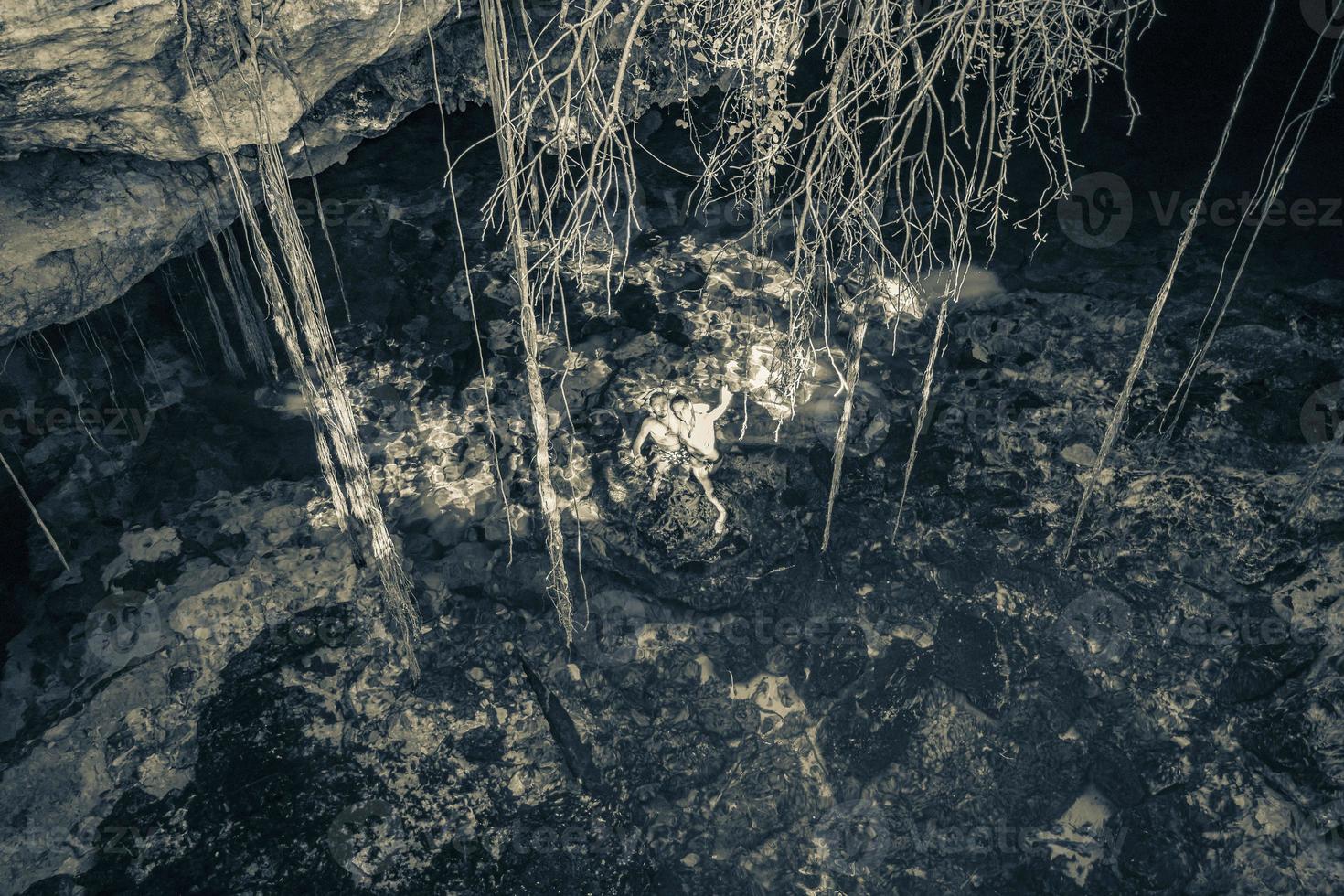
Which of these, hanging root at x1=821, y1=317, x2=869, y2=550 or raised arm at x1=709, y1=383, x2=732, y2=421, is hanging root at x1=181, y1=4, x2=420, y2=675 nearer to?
raised arm at x1=709, y1=383, x2=732, y2=421

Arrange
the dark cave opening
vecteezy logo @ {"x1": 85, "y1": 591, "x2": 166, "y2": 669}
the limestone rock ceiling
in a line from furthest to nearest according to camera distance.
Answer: vecteezy logo @ {"x1": 85, "y1": 591, "x2": 166, "y2": 669} → the dark cave opening → the limestone rock ceiling

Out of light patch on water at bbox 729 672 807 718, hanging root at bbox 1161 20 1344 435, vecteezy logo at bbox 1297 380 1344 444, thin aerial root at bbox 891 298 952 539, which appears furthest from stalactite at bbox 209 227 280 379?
vecteezy logo at bbox 1297 380 1344 444

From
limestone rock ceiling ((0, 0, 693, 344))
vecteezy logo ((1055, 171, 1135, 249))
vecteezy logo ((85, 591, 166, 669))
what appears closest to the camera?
limestone rock ceiling ((0, 0, 693, 344))

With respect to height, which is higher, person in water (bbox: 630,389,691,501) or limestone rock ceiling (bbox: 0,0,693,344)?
limestone rock ceiling (bbox: 0,0,693,344)

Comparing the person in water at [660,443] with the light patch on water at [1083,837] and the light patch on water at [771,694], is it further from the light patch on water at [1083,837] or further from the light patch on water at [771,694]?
the light patch on water at [1083,837]

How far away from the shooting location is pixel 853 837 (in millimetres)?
2277

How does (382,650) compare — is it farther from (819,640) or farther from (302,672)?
(819,640)
